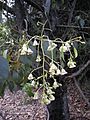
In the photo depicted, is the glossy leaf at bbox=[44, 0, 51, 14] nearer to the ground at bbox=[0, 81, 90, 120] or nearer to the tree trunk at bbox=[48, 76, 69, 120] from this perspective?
the tree trunk at bbox=[48, 76, 69, 120]

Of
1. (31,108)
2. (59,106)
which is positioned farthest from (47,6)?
(31,108)

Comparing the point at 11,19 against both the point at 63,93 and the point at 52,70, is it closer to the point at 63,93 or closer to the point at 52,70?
the point at 63,93

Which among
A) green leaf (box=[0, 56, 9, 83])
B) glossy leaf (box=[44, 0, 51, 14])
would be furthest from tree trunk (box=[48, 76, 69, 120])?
green leaf (box=[0, 56, 9, 83])

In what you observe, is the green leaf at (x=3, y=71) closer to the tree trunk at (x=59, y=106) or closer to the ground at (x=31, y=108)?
the tree trunk at (x=59, y=106)

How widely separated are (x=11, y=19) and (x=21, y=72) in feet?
3.26

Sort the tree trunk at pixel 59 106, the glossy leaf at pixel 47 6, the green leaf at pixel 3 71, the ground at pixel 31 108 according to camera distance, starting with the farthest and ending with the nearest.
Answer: the ground at pixel 31 108 < the tree trunk at pixel 59 106 < the glossy leaf at pixel 47 6 < the green leaf at pixel 3 71

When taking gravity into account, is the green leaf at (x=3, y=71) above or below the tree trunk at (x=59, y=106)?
above

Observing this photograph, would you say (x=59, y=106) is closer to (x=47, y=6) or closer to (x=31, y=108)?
(x=47, y=6)

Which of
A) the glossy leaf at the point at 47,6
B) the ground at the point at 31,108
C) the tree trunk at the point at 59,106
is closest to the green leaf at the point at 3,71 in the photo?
the glossy leaf at the point at 47,6

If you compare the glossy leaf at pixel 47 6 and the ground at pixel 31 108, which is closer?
the glossy leaf at pixel 47 6

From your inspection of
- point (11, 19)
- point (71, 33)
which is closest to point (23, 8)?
point (71, 33)

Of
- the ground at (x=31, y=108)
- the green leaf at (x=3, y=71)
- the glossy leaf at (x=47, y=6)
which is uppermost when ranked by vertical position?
the glossy leaf at (x=47, y=6)

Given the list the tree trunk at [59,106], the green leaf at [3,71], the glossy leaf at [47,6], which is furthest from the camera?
the tree trunk at [59,106]

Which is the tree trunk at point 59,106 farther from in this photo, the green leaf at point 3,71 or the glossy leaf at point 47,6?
the green leaf at point 3,71
